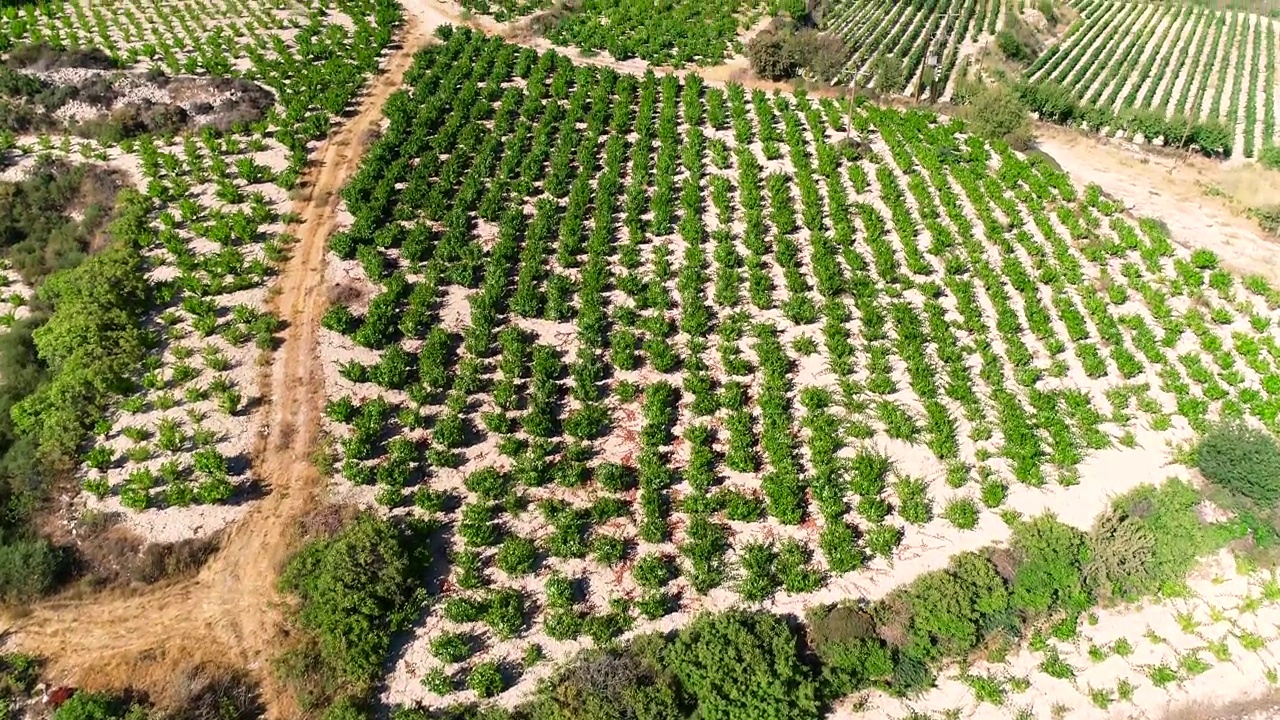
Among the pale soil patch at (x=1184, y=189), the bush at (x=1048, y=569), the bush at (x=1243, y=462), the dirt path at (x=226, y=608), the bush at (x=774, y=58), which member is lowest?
the dirt path at (x=226, y=608)

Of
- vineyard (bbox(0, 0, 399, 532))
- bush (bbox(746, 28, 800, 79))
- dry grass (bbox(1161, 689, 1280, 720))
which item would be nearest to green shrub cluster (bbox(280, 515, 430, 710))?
vineyard (bbox(0, 0, 399, 532))

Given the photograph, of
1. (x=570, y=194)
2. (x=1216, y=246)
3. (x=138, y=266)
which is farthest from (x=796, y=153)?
(x=138, y=266)

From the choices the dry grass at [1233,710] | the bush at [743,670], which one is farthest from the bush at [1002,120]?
the bush at [743,670]

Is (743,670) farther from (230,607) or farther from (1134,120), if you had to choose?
(1134,120)

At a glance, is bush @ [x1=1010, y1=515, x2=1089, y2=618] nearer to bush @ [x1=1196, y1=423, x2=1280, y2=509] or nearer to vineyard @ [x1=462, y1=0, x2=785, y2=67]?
bush @ [x1=1196, y1=423, x2=1280, y2=509]

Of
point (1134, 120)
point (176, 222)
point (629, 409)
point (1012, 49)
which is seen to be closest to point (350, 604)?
point (629, 409)

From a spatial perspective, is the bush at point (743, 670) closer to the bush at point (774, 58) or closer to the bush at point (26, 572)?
the bush at point (26, 572)
